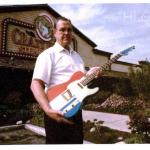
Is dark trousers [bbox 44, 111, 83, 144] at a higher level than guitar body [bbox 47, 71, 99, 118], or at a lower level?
lower

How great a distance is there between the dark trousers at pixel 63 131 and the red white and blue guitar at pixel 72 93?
114 mm

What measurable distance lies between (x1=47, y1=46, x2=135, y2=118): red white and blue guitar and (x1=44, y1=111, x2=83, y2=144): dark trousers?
0.37 feet

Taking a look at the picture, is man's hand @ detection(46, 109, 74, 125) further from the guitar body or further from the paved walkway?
the paved walkway

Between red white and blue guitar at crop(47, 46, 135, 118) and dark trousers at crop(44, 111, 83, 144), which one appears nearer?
dark trousers at crop(44, 111, 83, 144)

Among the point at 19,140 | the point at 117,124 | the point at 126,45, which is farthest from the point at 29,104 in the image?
the point at 126,45

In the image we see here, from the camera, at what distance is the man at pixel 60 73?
281 cm

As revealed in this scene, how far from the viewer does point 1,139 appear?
356cm

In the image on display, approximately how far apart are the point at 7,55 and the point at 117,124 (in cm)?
145

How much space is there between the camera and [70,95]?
10.7 ft

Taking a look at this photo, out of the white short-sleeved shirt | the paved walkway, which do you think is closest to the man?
the white short-sleeved shirt

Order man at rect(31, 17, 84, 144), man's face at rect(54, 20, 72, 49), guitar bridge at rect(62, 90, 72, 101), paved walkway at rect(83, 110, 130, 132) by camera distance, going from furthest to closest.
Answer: paved walkway at rect(83, 110, 130, 132) → guitar bridge at rect(62, 90, 72, 101) → man's face at rect(54, 20, 72, 49) → man at rect(31, 17, 84, 144)

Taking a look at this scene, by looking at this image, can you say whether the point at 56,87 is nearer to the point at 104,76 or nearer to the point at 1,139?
the point at 104,76

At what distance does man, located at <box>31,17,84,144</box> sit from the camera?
281cm

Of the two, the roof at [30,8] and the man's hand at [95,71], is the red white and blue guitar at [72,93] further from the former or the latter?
the roof at [30,8]
